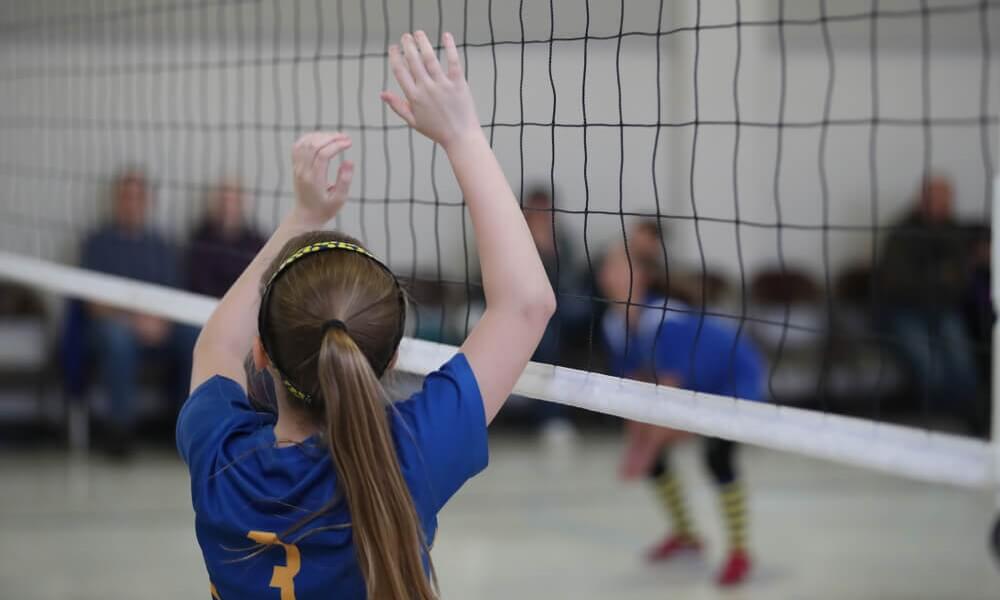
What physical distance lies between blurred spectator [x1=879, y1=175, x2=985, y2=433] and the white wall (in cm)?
41

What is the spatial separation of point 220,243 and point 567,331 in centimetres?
186

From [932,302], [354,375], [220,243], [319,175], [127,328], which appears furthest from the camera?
[932,302]

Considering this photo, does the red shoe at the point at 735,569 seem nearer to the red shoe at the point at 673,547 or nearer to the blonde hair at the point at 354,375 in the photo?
the red shoe at the point at 673,547

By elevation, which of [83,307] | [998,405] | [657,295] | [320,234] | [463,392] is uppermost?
[320,234]

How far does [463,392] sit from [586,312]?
519cm

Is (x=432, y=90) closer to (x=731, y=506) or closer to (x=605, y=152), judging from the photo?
(x=731, y=506)

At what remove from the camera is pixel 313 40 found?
6.23 m

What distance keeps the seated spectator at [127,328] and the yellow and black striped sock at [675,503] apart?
8.34 ft

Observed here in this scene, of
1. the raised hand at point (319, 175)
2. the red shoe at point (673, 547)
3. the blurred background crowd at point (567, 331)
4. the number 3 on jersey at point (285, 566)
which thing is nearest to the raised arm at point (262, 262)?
the raised hand at point (319, 175)

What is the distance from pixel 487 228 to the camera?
1324 millimetres

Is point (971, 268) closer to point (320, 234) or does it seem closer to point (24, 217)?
point (24, 217)

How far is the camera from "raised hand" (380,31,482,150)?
133cm

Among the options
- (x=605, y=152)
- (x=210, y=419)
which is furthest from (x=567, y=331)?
(x=210, y=419)

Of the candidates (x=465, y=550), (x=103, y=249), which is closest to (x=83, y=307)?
(x=103, y=249)
